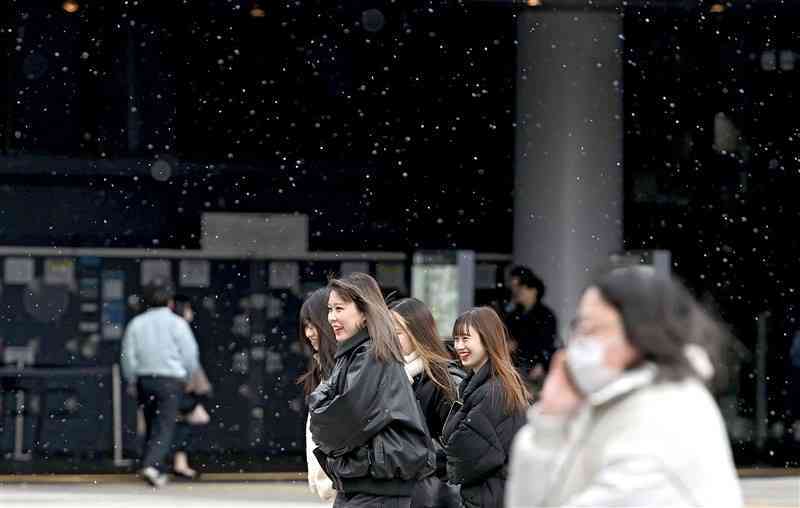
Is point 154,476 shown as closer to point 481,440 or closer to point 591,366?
point 481,440

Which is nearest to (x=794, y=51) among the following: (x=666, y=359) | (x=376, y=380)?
(x=376, y=380)

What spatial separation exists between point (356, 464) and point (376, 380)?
0.96ft

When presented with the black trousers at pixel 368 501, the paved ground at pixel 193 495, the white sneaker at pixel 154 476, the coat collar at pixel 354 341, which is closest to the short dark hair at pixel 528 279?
the paved ground at pixel 193 495

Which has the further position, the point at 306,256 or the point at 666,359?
the point at 306,256

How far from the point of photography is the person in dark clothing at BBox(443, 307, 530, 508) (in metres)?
6.00

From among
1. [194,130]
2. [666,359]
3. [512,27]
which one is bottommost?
[666,359]

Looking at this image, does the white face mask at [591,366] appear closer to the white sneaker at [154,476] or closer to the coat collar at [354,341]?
the coat collar at [354,341]

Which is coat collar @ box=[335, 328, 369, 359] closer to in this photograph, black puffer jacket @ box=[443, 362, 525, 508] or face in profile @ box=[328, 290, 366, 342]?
face in profile @ box=[328, 290, 366, 342]

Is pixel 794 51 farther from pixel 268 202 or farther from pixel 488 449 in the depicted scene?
pixel 488 449

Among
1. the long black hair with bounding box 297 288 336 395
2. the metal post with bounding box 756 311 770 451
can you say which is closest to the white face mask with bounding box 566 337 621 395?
the long black hair with bounding box 297 288 336 395

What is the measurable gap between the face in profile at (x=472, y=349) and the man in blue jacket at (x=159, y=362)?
519 centimetres

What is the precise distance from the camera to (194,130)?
13141 mm

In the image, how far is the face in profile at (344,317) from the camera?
5.18m

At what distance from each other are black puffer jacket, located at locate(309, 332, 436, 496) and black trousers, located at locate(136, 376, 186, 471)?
19.4ft
